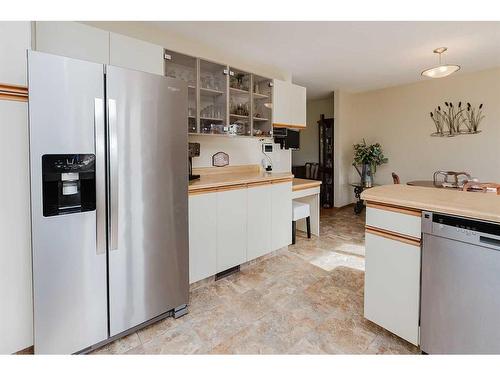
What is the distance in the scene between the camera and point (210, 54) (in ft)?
10.2

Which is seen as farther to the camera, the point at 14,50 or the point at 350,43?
the point at 350,43

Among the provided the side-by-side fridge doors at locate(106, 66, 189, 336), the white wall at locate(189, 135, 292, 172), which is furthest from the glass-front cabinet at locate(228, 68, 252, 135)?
the side-by-side fridge doors at locate(106, 66, 189, 336)

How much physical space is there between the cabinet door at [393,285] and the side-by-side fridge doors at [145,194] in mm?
1333

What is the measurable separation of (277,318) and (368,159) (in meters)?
4.30

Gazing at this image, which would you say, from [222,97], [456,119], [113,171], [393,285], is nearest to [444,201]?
[393,285]

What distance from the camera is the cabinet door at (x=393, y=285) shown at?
1481mm

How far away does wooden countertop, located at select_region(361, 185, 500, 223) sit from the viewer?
47.6 inches

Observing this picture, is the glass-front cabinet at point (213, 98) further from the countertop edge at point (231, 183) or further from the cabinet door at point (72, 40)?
the cabinet door at point (72, 40)

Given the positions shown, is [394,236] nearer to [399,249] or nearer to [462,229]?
[399,249]

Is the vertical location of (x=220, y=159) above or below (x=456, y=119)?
Result: below

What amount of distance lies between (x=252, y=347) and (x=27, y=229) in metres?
1.53

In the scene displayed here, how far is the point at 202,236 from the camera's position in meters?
2.32
